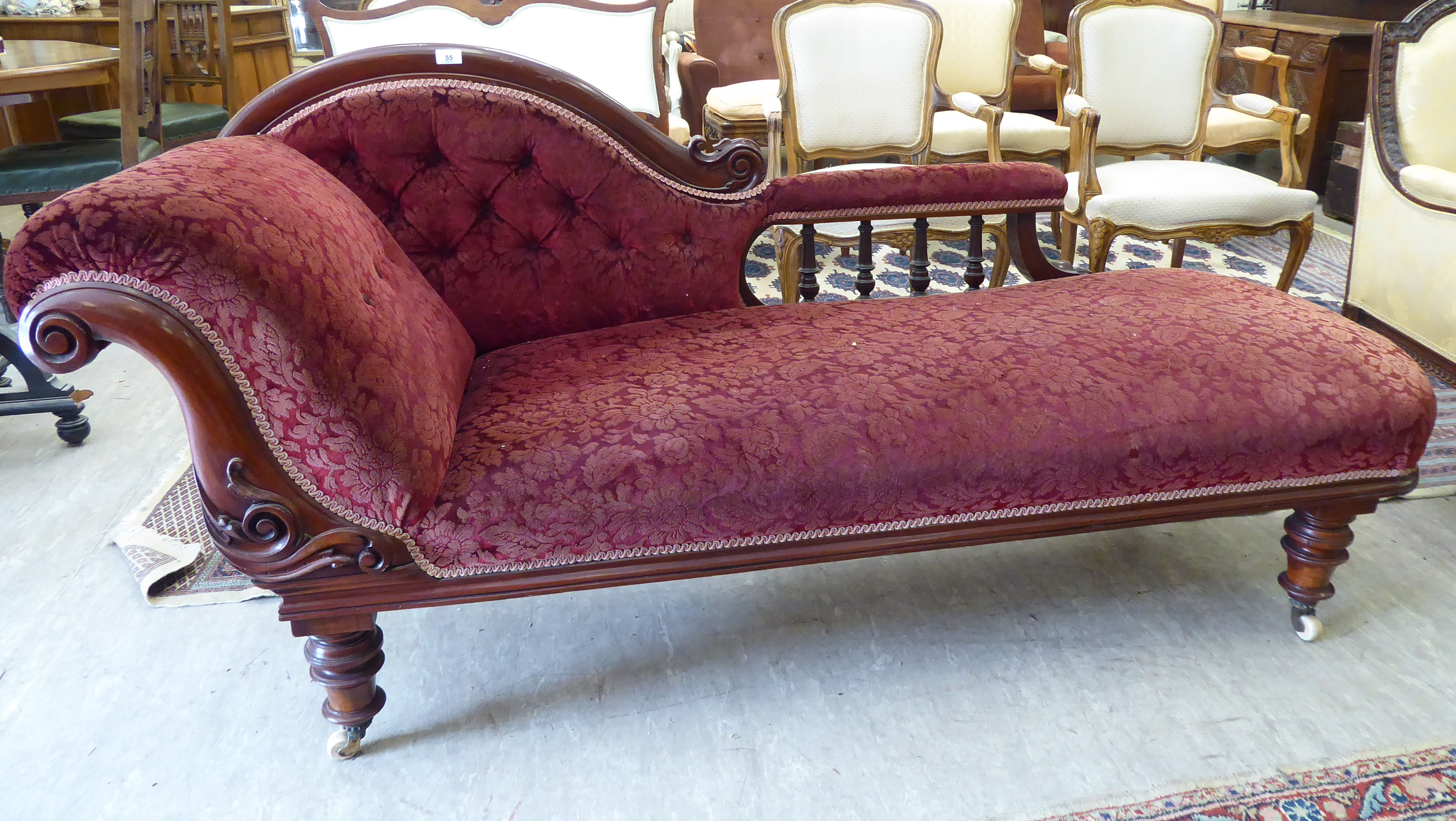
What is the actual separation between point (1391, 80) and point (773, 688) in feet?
7.49

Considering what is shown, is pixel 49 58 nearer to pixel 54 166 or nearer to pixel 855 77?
pixel 54 166

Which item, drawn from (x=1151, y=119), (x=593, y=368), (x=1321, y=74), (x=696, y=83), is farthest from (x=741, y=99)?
(x=593, y=368)

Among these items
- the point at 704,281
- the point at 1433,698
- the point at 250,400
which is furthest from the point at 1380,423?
the point at 250,400

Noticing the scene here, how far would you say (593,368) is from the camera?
1394 mm

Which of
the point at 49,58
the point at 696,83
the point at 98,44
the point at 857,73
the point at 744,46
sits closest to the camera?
the point at 857,73

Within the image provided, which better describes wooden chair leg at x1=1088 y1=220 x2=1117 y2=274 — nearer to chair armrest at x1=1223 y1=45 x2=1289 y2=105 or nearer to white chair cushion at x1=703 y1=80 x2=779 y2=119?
chair armrest at x1=1223 y1=45 x2=1289 y2=105

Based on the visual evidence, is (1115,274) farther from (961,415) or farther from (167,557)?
(167,557)

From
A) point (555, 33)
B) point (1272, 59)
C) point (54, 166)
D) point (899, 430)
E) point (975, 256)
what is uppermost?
point (555, 33)

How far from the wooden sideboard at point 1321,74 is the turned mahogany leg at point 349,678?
4.08 metres

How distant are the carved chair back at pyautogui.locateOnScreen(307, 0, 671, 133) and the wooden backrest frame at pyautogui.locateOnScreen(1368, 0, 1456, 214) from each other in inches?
77.1

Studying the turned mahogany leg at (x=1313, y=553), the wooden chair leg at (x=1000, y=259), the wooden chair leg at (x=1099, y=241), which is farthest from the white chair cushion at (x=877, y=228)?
the turned mahogany leg at (x=1313, y=553)

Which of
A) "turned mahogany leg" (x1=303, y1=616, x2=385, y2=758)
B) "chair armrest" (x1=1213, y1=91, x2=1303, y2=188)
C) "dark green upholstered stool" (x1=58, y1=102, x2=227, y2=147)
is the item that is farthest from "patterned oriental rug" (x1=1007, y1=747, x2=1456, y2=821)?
"dark green upholstered stool" (x1=58, y1=102, x2=227, y2=147)

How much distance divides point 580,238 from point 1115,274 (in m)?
0.96

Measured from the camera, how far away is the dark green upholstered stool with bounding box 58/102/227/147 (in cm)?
347
